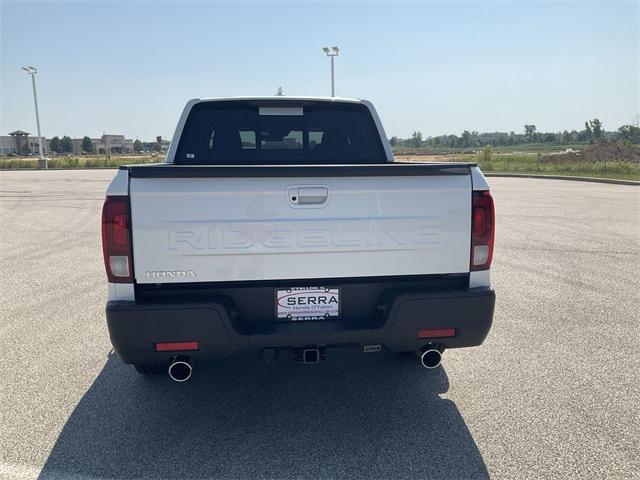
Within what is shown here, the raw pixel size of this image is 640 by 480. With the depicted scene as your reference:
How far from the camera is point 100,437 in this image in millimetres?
3111

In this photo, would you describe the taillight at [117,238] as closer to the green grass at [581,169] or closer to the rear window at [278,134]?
the rear window at [278,134]

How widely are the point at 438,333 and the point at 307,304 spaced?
0.81 m

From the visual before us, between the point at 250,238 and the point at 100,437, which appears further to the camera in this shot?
the point at 100,437

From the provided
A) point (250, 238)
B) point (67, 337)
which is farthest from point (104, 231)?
point (67, 337)

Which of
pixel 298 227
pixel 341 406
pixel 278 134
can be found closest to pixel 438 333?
pixel 341 406

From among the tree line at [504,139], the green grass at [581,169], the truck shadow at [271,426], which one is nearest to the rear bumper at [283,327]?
the truck shadow at [271,426]

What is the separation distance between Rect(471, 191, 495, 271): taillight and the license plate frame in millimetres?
863

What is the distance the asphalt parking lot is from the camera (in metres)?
2.84

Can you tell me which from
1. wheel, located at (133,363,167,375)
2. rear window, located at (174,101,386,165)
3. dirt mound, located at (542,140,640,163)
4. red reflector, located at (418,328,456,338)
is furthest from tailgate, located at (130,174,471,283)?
dirt mound, located at (542,140,640,163)

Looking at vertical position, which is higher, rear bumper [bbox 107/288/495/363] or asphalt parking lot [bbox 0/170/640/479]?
rear bumper [bbox 107/288/495/363]

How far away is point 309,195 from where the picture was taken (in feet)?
9.47

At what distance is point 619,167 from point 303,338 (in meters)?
33.0

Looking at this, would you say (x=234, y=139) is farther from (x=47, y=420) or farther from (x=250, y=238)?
(x=47, y=420)

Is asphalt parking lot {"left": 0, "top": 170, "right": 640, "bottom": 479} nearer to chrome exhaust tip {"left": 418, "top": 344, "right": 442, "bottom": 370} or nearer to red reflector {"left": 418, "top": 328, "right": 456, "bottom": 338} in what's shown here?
chrome exhaust tip {"left": 418, "top": 344, "right": 442, "bottom": 370}
